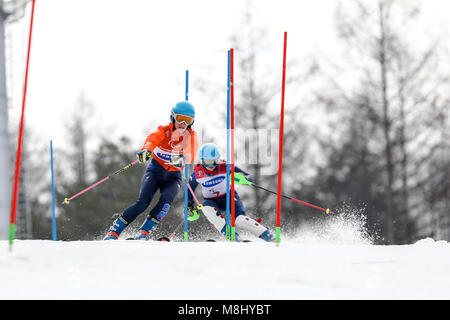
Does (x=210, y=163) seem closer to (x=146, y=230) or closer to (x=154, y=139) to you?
(x=154, y=139)

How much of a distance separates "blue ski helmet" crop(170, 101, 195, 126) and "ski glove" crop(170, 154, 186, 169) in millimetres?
367

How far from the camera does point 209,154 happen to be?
562 centimetres

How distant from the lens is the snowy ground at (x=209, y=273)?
2.25m

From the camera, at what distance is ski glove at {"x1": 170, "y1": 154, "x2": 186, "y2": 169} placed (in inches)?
207

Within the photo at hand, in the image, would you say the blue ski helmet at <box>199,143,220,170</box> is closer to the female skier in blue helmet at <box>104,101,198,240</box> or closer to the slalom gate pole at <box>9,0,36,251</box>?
the female skier in blue helmet at <box>104,101,198,240</box>

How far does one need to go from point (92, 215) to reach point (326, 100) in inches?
325

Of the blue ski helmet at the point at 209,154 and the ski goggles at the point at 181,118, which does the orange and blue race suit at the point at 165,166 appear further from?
the blue ski helmet at the point at 209,154

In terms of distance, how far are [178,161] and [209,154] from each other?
0.48 metres

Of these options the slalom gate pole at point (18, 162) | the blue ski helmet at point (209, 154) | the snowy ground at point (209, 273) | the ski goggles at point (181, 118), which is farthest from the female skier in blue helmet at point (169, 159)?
the slalom gate pole at point (18, 162)

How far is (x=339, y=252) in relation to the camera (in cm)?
338

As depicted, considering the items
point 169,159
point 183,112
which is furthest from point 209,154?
point 183,112

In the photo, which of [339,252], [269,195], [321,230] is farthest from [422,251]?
[269,195]
